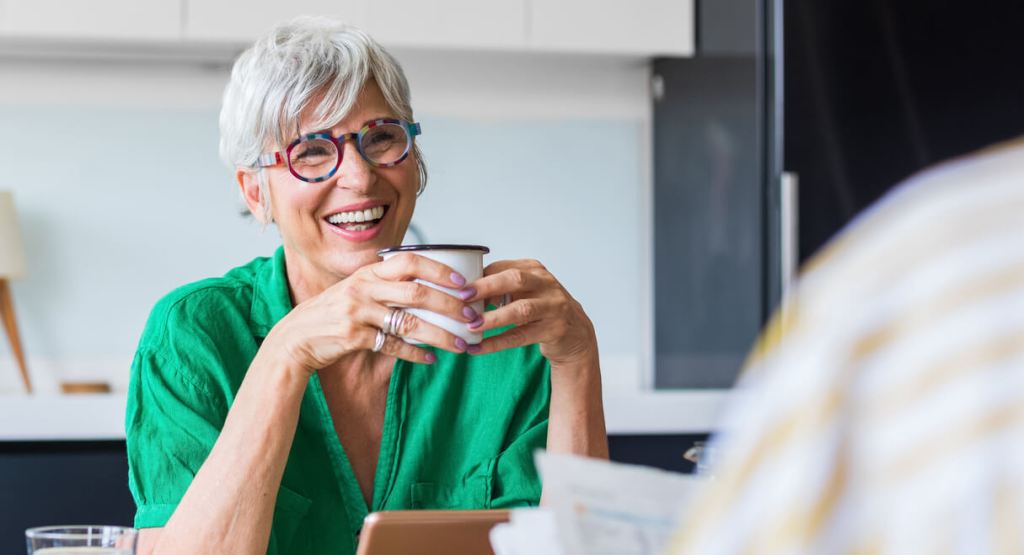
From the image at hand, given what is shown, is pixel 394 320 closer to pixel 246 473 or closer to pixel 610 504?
pixel 246 473

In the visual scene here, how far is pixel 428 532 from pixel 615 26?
8.17 ft

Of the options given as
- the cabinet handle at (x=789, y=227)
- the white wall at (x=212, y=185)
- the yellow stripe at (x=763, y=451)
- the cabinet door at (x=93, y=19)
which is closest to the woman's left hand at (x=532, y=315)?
the yellow stripe at (x=763, y=451)

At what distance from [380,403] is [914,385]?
3.62ft

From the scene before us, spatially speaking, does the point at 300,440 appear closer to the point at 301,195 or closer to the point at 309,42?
the point at 301,195

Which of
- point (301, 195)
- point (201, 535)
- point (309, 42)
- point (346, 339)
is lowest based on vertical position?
point (201, 535)

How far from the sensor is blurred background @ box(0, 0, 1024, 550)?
2764 mm

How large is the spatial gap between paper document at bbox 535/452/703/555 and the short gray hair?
85cm

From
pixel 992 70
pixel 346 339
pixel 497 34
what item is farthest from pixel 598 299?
pixel 346 339

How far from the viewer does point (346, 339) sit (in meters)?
1.03

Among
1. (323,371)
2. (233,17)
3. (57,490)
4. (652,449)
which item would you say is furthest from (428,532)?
(233,17)

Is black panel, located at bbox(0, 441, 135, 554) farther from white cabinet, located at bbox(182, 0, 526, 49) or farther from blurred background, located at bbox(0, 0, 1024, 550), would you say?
white cabinet, located at bbox(182, 0, 526, 49)

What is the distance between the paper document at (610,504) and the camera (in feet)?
1.58

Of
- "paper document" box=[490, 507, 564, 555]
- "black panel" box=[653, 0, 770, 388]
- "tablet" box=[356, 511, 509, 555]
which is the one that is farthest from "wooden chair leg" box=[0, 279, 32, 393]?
"paper document" box=[490, 507, 564, 555]

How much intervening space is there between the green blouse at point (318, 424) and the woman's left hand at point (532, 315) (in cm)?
18
